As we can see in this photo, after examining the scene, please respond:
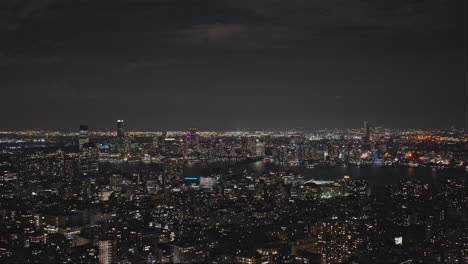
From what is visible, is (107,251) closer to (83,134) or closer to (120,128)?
(83,134)

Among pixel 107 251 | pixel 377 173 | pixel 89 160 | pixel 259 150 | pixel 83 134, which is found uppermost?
pixel 83 134

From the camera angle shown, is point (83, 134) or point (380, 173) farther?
point (83, 134)

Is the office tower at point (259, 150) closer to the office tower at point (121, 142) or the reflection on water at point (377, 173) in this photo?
the reflection on water at point (377, 173)

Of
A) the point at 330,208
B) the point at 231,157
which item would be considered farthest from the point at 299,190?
the point at 231,157

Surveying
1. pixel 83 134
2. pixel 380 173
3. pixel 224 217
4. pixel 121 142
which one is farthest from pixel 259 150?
pixel 224 217

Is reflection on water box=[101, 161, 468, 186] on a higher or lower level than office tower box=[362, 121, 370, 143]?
Answer: lower

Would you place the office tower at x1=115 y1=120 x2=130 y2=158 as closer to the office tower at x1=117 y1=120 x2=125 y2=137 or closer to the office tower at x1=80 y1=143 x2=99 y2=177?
the office tower at x1=117 y1=120 x2=125 y2=137

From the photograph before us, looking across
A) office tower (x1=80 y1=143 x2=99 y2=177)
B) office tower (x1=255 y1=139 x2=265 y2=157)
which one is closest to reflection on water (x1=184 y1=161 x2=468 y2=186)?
office tower (x1=80 y1=143 x2=99 y2=177)

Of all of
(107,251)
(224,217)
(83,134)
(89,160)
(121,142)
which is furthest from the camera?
(121,142)
